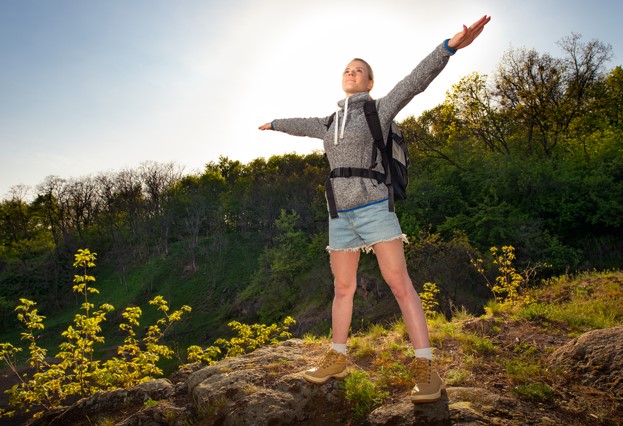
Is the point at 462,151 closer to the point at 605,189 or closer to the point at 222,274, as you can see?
the point at 605,189

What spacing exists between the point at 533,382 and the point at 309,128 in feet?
9.57

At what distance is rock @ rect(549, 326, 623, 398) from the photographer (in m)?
3.56

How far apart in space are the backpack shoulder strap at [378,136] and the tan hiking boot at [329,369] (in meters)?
1.41

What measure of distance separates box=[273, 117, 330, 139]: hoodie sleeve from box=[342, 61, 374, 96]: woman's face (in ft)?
1.19

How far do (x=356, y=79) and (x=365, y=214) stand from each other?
4.00ft

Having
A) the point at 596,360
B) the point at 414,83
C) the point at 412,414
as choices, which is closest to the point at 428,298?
the point at 596,360

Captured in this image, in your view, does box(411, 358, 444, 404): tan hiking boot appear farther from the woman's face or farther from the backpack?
the woman's face

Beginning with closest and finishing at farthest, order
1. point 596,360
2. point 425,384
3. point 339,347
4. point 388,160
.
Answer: point 425,384 → point 388,160 → point 596,360 → point 339,347

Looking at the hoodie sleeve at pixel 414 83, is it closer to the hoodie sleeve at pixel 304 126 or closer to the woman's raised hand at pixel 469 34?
the woman's raised hand at pixel 469 34

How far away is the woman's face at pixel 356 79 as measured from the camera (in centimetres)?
387

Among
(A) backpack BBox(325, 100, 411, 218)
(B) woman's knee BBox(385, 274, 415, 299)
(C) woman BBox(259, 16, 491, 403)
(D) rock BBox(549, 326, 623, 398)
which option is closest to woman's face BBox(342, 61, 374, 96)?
(C) woman BBox(259, 16, 491, 403)

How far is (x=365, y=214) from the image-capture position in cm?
358

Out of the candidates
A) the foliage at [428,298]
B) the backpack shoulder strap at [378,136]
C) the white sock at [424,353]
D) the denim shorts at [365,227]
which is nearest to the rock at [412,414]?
the white sock at [424,353]

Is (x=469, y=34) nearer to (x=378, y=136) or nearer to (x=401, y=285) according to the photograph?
(x=378, y=136)
